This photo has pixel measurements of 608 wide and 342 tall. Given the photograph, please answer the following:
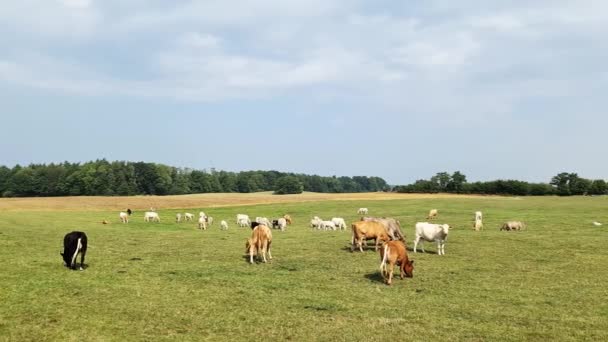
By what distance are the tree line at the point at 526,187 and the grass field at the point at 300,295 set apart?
3317 inches

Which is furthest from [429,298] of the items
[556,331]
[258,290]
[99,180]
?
[99,180]

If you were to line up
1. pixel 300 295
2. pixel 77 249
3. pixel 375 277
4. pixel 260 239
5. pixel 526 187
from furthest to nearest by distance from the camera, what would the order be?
pixel 526 187 → pixel 260 239 → pixel 77 249 → pixel 375 277 → pixel 300 295

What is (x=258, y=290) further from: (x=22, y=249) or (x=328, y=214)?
(x=328, y=214)

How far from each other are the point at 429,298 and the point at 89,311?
31.7ft

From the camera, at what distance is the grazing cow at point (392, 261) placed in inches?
640

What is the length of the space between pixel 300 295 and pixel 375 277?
4024 mm

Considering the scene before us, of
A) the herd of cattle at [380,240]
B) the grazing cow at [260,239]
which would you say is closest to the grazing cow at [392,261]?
the herd of cattle at [380,240]

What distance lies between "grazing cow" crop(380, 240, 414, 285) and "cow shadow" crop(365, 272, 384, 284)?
7.4 inches

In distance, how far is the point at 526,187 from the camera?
10350 cm

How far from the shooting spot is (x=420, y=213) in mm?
56625

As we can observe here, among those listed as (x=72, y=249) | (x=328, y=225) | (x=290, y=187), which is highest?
(x=290, y=187)

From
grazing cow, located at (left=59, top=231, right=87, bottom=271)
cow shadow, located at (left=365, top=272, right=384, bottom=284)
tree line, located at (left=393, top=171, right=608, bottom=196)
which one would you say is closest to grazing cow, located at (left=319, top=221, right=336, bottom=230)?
cow shadow, located at (left=365, top=272, right=384, bottom=284)

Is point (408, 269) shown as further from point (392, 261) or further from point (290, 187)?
point (290, 187)

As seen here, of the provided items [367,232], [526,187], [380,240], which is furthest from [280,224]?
[526,187]
